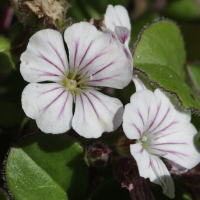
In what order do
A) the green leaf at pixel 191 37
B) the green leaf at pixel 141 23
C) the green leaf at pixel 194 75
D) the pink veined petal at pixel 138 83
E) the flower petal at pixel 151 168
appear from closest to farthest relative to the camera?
the flower petal at pixel 151 168
the pink veined petal at pixel 138 83
the green leaf at pixel 194 75
the green leaf at pixel 141 23
the green leaf at pixel 191 37

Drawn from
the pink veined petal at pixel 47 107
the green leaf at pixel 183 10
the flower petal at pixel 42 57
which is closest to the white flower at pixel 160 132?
the pink veined petal at pixel 47 107

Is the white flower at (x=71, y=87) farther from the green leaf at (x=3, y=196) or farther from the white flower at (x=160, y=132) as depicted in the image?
the green leaf at (x=3, y=196)

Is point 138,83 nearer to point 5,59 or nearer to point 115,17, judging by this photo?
point 115,17

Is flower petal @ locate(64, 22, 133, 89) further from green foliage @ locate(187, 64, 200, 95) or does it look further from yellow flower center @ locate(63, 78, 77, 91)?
green foliage @ locate(187, 64, 200, 95)

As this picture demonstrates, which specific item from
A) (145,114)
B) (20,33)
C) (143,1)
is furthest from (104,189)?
(143,1)

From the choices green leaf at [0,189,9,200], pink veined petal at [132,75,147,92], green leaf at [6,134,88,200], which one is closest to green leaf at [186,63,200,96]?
pink veined petal at [132,75,147,92]

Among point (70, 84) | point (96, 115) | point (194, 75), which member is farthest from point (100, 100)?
point (194, 75)
